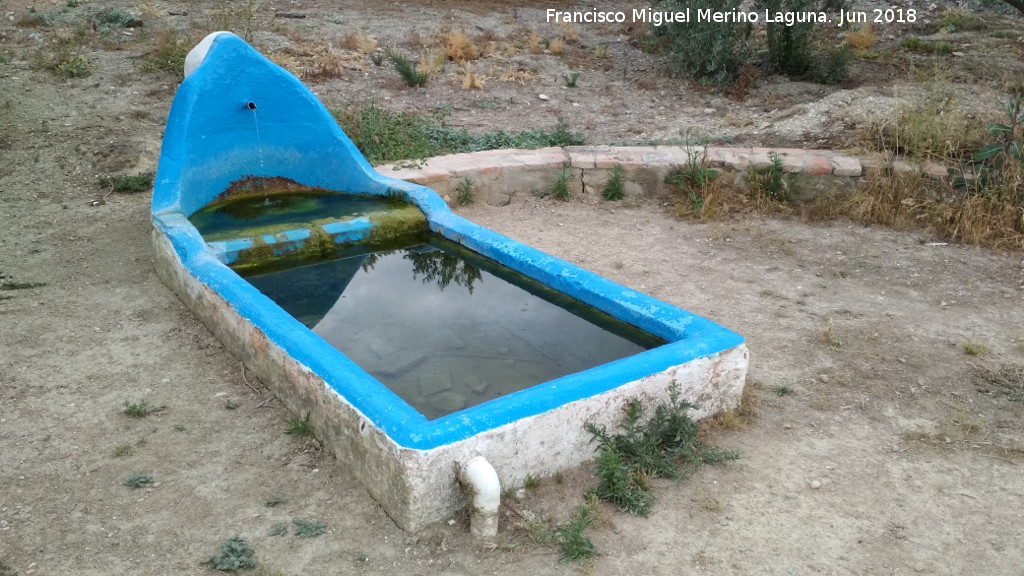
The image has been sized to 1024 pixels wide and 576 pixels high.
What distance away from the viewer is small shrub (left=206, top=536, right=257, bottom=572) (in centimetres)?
268

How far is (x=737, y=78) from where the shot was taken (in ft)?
30.0

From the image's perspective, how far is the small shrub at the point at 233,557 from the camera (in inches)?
105

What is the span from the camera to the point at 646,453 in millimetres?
3172

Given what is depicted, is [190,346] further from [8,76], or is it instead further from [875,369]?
[8,76]

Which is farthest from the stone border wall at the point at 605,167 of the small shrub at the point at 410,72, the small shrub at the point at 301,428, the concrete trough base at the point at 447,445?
the small shrub at the point at 301,428

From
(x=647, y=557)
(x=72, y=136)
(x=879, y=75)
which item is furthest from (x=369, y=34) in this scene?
(x=647, y=557)

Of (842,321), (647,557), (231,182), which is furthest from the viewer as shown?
(231,182)

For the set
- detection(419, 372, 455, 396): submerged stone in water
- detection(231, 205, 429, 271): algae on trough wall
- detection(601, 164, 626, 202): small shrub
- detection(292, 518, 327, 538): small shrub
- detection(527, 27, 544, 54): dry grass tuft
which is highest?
detection(527, 27, 544, 54): dry grass tuft

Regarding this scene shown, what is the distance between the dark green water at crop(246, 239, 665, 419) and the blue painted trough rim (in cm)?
10

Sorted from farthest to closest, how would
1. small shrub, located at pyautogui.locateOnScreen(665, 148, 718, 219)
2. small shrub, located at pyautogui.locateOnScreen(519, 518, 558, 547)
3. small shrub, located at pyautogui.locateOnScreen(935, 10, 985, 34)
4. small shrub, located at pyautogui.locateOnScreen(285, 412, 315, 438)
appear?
small shrub, located at pyautogui.locateOnScreen(935, 10, 985, 34) → small shrub, located at pyautogui.locateOnScreen(665, 148, 718, 219) → small shrub, located at pyautogui.locateOnScreen(285, 412, 315, 438) → small shrub, located at pyautogui.locateOnScreen(519, 518, 558, 547)

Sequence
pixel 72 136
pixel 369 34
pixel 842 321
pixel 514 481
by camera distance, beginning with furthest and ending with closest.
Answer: pixel 369 34, pixel 72 136, pixel 842 321, pixel 514 481

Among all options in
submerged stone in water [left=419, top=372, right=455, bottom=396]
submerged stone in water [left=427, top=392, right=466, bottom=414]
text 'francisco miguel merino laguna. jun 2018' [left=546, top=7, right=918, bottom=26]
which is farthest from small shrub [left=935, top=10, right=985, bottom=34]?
submerged stone in water [left=427, top=392, right=466, bottom=414]

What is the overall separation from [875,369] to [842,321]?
0.53 metres

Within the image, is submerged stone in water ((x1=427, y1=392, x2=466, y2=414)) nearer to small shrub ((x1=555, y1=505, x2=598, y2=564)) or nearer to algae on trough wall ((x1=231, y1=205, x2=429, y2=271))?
small shrub ((x1=555, y1=505, x2=598, y2=564))
